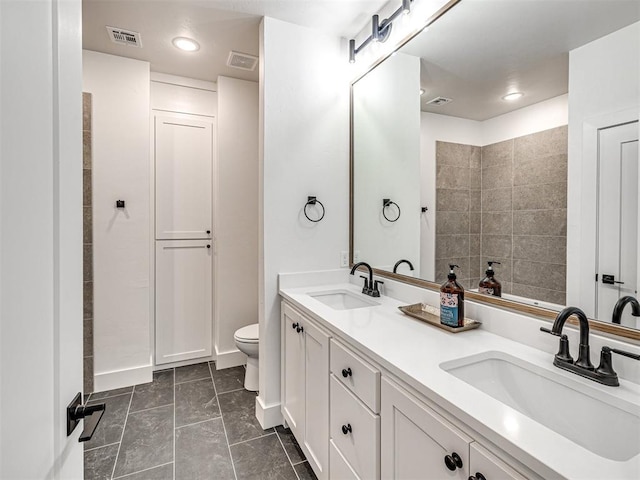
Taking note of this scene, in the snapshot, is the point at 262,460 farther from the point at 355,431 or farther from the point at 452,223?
the point at 452,223

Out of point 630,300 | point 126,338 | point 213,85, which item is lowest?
point 126,338

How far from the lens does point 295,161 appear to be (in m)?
2.15

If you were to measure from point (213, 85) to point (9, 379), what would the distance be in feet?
10.3

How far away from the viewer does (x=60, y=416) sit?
56cm

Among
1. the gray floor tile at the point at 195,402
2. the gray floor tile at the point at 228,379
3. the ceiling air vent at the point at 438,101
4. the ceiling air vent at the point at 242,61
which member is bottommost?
the gray floor tile at the point at 195,402

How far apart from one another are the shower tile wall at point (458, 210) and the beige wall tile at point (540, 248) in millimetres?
185

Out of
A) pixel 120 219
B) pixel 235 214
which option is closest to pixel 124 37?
pixel 120 219

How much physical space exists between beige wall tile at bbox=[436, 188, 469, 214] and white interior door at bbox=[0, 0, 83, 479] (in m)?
1.43

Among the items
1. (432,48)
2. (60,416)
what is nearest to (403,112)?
(432,48)

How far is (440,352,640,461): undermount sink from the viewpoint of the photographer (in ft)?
2.61

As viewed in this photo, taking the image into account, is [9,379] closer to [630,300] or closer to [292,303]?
[630,300]

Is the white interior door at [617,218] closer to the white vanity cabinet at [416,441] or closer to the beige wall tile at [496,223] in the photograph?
the beige wall tile at [496,223]

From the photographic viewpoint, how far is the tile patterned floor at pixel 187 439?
172 cm

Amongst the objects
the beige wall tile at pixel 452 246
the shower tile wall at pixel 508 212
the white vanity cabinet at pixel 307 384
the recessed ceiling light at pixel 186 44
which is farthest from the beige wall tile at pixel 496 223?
the recessed ceiling light at pixel 186 44
